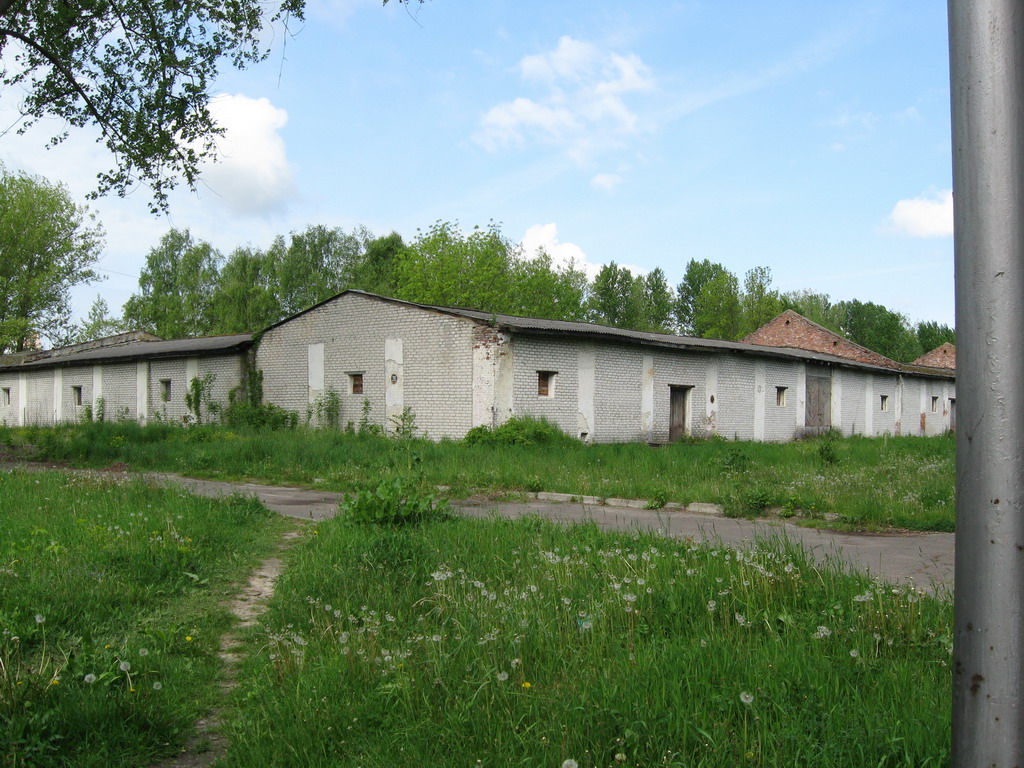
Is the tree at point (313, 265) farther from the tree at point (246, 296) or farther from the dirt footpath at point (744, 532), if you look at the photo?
the dirt footpath at point (744, 532)

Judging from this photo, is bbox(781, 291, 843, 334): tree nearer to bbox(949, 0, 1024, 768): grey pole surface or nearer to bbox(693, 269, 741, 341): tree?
bbox(693, 269, 741, 341): tree

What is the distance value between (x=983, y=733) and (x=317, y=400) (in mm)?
23367

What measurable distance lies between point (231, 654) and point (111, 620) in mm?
869

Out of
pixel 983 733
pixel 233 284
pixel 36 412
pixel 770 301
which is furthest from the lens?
pixel 770 301

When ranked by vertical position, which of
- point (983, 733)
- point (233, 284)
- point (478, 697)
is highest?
point (233, 284)

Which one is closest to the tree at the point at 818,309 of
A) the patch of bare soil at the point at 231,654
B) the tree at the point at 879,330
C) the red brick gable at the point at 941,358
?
the tree at the point at 879,330

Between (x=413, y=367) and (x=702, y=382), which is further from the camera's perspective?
(x=702, y=382)

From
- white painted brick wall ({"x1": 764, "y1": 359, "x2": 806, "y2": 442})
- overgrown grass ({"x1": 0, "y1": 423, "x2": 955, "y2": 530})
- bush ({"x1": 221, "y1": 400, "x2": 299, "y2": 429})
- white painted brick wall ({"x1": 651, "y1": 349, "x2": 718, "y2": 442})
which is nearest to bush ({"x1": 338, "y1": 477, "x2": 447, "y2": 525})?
overgrown grass ({"x1": 0, "y1": 423, "x2": 955, "y2": 530})

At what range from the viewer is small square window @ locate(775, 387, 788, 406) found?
28.7m

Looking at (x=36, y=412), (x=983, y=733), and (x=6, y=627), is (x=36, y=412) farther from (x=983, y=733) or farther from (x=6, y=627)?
(x=983, y=733)

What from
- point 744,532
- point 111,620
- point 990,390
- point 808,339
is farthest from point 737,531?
point 808,339

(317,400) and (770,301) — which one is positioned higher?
(770,301)

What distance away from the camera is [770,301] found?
68.7 m

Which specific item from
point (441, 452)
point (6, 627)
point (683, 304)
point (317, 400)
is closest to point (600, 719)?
point (6, 627)
